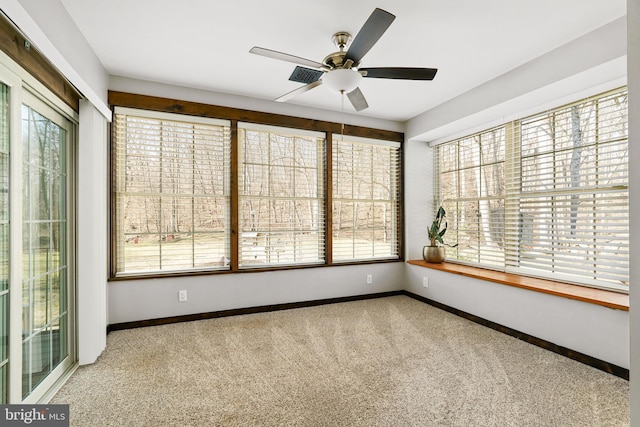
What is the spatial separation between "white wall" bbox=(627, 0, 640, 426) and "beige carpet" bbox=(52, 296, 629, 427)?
1245mm

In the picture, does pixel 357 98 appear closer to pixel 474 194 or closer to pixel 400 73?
pixel 400 73

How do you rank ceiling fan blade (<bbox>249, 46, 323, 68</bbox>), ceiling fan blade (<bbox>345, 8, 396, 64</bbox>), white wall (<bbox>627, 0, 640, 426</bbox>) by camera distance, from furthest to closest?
ceiling fan blade (<bbox>249, 46, 323, 68</bbox>) → ceiling fan blade (<bbox>345, 8, 396, 64</bbox>) → white wall (<bbox>627, 0, 640, 426</bbox>)

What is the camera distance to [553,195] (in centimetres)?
311

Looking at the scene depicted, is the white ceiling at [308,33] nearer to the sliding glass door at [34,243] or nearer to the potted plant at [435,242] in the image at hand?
the sliding glass door at [34,243]

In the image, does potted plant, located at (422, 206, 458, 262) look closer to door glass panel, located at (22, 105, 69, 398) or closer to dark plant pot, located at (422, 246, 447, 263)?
dark plant pot, located at (422, 246, 447, 263)

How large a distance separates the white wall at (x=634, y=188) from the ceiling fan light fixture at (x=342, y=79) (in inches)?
61.8

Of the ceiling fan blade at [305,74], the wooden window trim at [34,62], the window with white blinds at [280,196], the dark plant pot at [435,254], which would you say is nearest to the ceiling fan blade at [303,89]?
the ceiling fan blade at [305,74]

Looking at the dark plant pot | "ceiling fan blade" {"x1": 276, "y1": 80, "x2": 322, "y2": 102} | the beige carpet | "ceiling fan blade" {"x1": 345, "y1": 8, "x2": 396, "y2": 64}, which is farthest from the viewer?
the dark plant pot

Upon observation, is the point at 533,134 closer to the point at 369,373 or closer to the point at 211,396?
the point at 369,373

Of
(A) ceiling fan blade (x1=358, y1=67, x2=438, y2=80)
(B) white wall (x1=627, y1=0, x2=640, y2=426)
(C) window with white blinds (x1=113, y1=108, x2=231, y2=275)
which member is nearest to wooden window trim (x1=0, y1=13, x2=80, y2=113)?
(C) window with white blinds (x1=113, y1=108, x2=231, y2=275)

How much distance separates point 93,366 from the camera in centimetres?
253

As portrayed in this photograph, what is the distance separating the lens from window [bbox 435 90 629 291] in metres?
2.70

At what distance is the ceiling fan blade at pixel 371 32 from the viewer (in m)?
1.78

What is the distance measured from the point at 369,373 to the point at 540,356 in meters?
1.47
